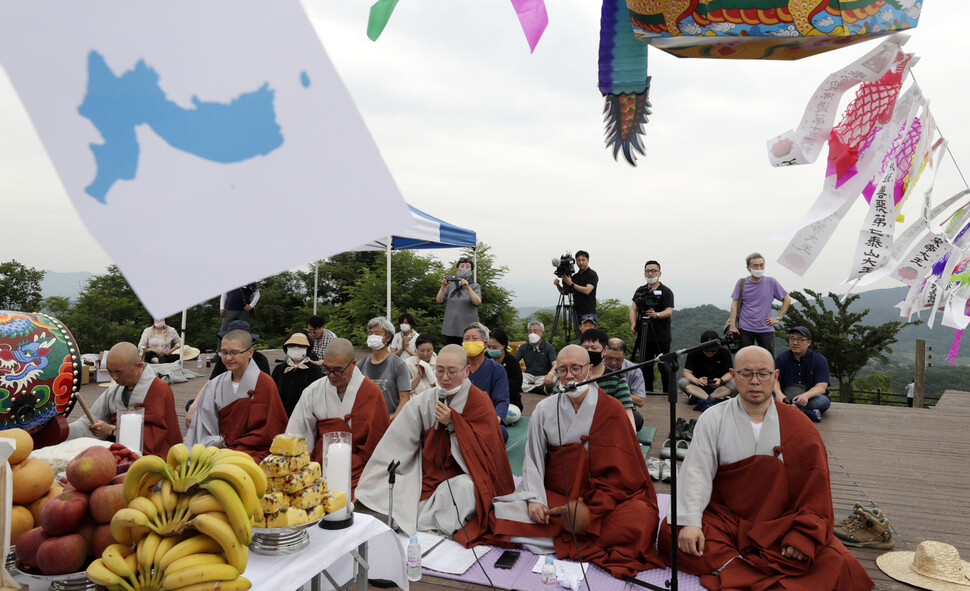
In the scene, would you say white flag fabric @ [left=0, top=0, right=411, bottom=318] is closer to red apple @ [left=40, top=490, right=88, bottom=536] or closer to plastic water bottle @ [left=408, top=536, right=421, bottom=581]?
red apple @ [left=40, top=490, right=88, bottom=536]

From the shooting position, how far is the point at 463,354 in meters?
4.50

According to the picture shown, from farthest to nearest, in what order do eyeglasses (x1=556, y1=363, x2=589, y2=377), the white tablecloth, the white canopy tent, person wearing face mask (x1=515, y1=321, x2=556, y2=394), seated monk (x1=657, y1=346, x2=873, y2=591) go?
person wearing face mask (x1=515, y1=321, x2=556, y2=394) < the white canopy tent < eyeglasses (x1=556, y1=363, x2=589, y2=377) < seated monk (x1=657, y1=346, x2=873, y2=591) < the white tablecloth

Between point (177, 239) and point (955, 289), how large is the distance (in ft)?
17.7

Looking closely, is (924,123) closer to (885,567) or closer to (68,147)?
(885,567)

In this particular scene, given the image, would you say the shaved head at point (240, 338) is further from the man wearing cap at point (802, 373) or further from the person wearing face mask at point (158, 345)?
the person wearing face mask at point (158, 345)

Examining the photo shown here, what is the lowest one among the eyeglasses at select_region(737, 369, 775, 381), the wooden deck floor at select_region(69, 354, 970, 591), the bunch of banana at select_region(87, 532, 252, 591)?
the wooden deck floor at select_region(69, 354, 970, 591)

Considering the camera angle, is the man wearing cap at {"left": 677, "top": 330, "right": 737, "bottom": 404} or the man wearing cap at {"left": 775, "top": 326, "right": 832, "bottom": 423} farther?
the man wearing cap at {"left": 677, "top": 330, "right": 737, "bottom": 404}

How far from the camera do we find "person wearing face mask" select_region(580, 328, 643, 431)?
18.2ft

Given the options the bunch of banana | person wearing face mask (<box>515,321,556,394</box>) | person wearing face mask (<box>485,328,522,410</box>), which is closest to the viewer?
the bunch of banana

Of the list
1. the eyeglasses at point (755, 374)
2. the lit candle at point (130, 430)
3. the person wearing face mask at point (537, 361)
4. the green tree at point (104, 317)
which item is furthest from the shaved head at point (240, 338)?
the green tree at point (104, 317)

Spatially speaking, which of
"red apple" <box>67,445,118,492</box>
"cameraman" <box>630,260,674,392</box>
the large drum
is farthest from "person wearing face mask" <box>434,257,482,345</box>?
"red apple" <box>67,445,118,492</box>

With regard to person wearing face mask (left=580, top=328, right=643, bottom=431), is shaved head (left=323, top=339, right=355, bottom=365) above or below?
above

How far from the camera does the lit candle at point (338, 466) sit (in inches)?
98.0

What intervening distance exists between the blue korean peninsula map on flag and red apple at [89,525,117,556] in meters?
1.44
